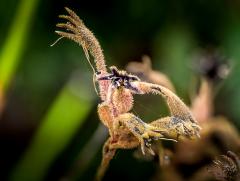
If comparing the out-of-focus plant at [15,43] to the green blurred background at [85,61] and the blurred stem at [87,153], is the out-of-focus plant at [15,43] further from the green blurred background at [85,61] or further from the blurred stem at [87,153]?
the blurred stem at [87,153]

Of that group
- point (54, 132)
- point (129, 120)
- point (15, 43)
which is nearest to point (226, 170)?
point (129, 120)

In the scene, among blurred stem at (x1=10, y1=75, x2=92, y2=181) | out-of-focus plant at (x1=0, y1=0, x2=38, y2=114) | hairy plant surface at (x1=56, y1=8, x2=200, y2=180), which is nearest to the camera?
hairy plant surface at (x1=56, y1=8, x2=200, y2=180)

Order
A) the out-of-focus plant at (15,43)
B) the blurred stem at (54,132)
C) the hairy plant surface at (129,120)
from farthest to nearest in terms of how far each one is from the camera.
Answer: the out-of-focus plant at (15,43)
the blurred stem at (54,132)
the hairy plant surface at (129,120)

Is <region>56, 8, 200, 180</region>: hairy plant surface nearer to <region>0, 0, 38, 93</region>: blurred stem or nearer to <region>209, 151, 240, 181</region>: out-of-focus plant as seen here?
<region>209, 151, 240, 181</region>: out-of-focus plant

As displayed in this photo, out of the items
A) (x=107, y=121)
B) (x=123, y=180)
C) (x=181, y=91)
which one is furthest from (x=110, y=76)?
(x=181, y=91)

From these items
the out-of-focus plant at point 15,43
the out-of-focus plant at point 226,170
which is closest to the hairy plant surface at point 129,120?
the out-of-focus plant at point 226,170

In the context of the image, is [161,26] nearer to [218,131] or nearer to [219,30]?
[219,30]

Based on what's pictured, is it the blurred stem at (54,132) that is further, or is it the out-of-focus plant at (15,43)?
the out-of-focus plant at (15,43)

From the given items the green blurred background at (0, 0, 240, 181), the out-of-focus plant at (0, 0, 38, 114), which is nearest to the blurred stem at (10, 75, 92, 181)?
the green blurred background at (0, 0, 240, 181)
